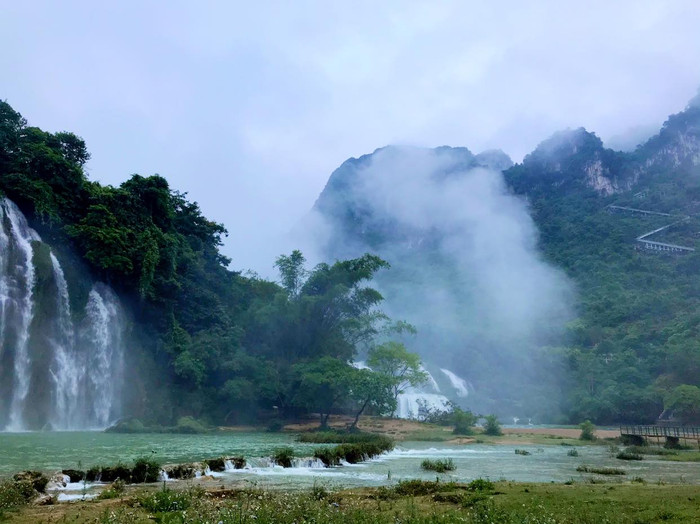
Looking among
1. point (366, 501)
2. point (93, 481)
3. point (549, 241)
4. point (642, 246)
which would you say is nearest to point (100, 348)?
point (93, 481)

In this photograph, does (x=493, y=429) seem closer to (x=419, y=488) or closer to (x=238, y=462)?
(x=238, y=462)

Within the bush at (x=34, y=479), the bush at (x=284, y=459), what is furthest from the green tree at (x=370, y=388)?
the bush at (x=34, y=479)

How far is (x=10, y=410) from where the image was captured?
118 ft

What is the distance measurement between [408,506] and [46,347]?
3742cm

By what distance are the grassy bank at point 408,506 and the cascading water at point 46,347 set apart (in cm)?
3049

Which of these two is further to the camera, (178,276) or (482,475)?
(178,276)

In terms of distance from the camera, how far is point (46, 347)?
39375mm

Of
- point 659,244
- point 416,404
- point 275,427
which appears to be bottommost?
point 275,427

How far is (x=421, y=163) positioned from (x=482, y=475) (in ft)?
618

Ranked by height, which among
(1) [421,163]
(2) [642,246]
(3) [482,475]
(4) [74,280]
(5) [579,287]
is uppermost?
(1) [421,163]

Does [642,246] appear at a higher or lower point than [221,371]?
higher

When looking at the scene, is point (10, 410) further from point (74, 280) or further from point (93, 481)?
point (93, 481)

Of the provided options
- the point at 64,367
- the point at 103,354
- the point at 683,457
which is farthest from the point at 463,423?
the point at 64,367

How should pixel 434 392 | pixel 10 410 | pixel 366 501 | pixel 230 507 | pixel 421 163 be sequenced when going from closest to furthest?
pixel 230 507 → pixel 366 501 → pixel 10 410 → pixel 434 392 → pixel 421 163
